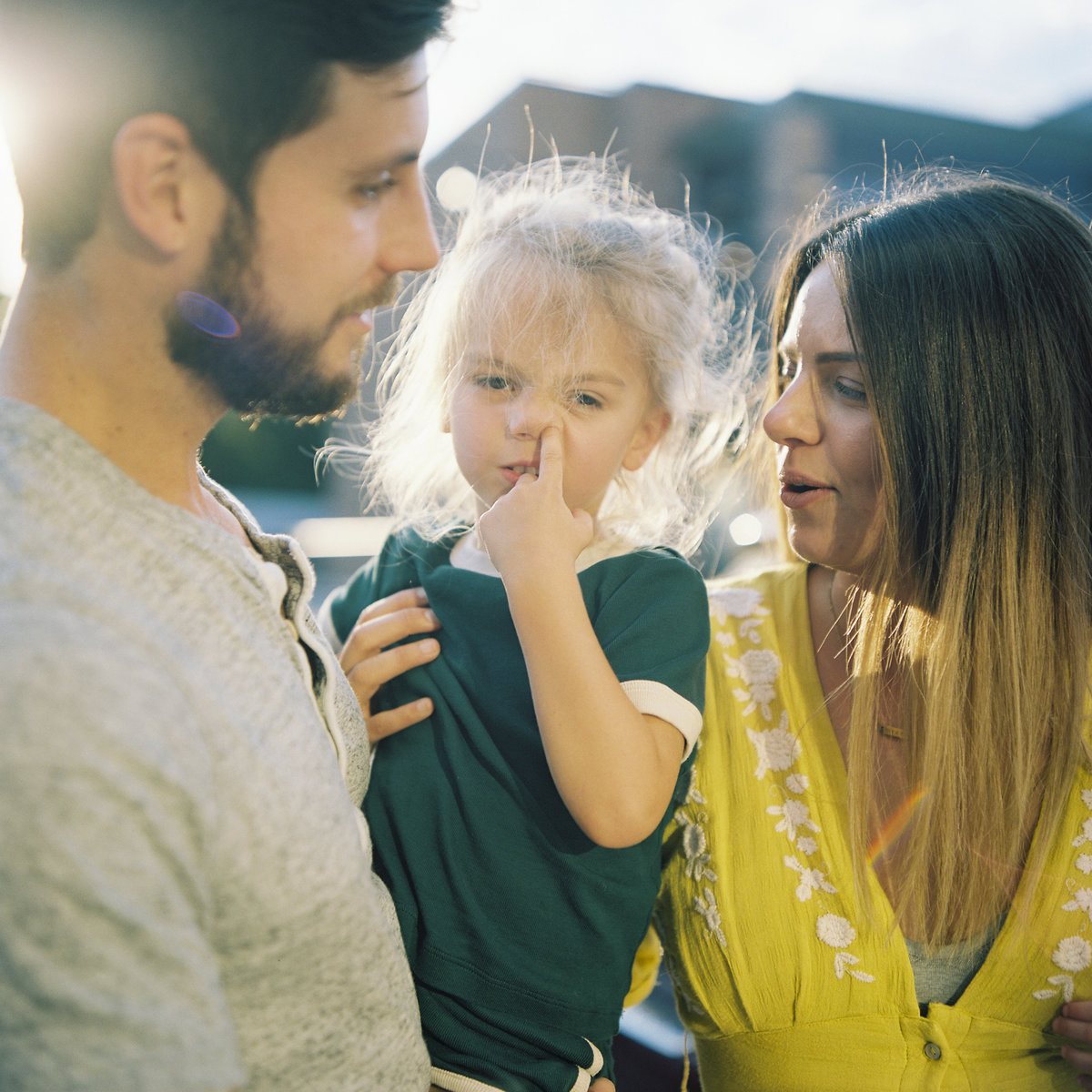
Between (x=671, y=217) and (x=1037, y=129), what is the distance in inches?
324

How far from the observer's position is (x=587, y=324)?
54.0 inches

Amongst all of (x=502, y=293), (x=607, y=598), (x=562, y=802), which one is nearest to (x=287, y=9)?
(x=502, y=293)

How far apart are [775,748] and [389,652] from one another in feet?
2.10

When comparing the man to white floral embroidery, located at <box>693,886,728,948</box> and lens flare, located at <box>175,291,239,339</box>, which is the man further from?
white floral embroidery, located at <box>693,886,728,948</box>

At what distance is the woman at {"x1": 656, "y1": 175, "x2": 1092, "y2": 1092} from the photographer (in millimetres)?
1257

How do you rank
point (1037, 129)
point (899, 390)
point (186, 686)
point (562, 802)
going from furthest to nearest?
point (1037, 129) < point (899, 390) < point (562, 802) < point (186, 686)

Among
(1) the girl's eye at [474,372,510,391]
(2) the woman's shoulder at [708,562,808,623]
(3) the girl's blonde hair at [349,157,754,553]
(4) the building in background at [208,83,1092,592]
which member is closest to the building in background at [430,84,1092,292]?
(4) the building in background at [208,83,1092,592]

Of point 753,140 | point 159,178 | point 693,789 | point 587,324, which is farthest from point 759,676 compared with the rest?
point 753,140

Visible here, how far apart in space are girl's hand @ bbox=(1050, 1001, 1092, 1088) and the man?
949mm

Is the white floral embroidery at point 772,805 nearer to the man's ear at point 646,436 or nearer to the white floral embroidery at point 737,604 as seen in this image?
the white floral embroidery at point 737,604

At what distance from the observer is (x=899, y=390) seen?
1.30m

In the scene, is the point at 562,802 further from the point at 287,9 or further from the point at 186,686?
the point at 287,9

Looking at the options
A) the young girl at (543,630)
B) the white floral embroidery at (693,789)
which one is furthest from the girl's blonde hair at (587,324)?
the white floral embroidery at (693,789)

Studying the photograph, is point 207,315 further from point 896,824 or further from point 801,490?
point 896,824
